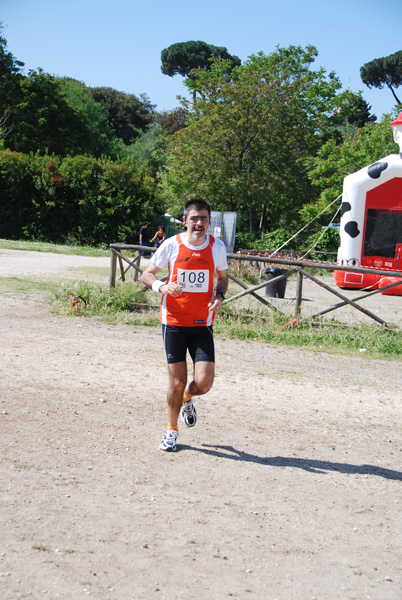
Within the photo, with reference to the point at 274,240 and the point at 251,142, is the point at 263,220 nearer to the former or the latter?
the point at 251,142

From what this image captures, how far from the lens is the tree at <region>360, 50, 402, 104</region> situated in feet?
234

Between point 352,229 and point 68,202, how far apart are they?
19.2 m

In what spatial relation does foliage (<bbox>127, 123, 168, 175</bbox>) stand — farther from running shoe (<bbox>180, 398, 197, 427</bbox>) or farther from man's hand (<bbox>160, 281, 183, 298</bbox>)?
man's hand (<bbox>160, 281, 183, 298</bbox>)

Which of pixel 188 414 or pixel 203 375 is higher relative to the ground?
pixel 203 375

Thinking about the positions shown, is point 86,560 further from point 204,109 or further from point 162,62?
point 162,62

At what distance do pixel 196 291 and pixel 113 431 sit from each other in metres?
1.38

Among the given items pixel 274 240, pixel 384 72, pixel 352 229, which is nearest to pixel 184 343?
A: pixel 352 229

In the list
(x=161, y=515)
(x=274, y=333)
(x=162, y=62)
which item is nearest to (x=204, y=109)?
(x=274, y=333)

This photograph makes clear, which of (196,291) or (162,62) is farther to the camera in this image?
(162,62)

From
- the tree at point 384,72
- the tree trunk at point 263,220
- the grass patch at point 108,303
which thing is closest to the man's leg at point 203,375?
the grass patch at point 108,303

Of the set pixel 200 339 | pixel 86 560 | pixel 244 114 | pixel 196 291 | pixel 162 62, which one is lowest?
pixel 86 560

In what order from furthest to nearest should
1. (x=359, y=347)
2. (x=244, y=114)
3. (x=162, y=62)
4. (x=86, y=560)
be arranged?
(x=162, y=62), (x=244, y=114), (x=359, y=347), (x=86, y=560)

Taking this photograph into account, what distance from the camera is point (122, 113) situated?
71.7 meters

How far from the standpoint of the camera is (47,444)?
466cm
